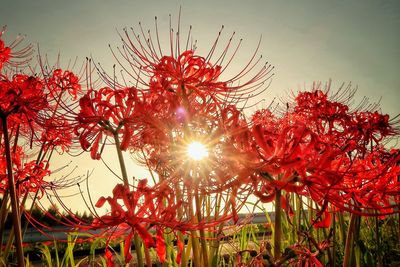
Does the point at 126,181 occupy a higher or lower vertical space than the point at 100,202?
higher

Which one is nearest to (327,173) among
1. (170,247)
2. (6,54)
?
(170,247)

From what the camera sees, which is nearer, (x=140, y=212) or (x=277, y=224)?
(x=277, y=224)

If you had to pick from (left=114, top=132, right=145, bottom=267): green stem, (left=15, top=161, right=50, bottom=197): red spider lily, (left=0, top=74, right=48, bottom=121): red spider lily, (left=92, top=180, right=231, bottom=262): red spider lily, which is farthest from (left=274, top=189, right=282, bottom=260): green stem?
(left=15, top=161, right=50, bottom=197): red spider lily

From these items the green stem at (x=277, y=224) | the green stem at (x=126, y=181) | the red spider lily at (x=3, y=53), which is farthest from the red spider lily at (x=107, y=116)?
the red spider lily at (x=3, y=53)

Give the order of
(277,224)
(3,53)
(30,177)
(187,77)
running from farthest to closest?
(3,53)
(30,177)
(187,77)
(277,224)

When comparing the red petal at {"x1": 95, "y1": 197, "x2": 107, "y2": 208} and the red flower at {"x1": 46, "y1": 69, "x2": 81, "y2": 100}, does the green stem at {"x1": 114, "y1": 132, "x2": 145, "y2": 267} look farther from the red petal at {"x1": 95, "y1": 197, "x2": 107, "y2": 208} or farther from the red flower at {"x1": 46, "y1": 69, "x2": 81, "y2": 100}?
the red flower at {"x1": 46, "y1": 69, "x2": 81, "y2": 100}

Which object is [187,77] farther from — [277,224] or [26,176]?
[26,176]

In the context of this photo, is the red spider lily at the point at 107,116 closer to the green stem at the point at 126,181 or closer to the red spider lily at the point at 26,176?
the green stem at the point at 126,181

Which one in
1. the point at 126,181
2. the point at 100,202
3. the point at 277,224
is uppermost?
the point at 126,181

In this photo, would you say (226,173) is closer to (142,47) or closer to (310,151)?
(310,151)

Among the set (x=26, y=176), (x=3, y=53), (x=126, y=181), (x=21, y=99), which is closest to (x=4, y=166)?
(x=26, y=176)

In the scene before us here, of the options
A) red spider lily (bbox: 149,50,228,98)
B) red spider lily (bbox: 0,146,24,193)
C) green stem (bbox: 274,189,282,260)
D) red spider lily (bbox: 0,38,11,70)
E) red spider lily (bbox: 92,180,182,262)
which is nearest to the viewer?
green stem (bbox: 274,189,282,260)

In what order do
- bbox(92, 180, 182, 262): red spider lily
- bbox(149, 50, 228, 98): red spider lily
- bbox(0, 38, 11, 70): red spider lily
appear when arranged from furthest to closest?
bbox(0, 38, 11, 70): red spider lily, bbox(149, 50, 228, 98): red spider lily, bbox(92, 180, 182, 262): red spider lily

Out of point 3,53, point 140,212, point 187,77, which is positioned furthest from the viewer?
point 3,53
